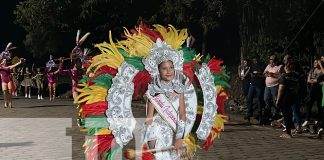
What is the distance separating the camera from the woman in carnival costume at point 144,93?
5191 mm

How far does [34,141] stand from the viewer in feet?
37.9

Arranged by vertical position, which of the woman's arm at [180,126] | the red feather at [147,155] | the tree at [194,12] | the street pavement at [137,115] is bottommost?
the street pavement at [137,115]

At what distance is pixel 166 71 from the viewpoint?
5152 mm

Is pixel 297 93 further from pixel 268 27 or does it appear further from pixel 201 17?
pixel 201 17

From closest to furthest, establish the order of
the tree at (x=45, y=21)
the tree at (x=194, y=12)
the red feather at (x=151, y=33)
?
1. the red feather at (x=151, y=33)
2. the tree at (x=194, y=12)
3. the tree at (x=45, y=21)

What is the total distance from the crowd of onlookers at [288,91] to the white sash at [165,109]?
7425 mm

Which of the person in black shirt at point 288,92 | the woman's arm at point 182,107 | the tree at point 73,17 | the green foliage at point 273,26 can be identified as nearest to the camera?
the woman's arm at point 182,107

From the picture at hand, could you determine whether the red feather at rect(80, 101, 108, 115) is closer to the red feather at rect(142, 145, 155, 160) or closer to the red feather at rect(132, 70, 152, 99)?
the red feather at rect(132, 70, 152, 99)

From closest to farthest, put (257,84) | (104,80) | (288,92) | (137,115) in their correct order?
(104,80)
(288,92)
(137,115)
(257,84)

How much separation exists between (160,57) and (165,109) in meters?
0.45

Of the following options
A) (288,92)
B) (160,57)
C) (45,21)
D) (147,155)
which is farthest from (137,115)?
(45,21)

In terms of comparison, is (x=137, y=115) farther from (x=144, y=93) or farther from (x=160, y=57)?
(x=160, y=57)

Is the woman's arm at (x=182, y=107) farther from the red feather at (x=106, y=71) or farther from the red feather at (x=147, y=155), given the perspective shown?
the red feather at (x=106, y=71)

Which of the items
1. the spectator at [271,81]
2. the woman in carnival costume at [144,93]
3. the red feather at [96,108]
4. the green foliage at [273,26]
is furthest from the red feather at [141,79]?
the green foliage at [273,26]
